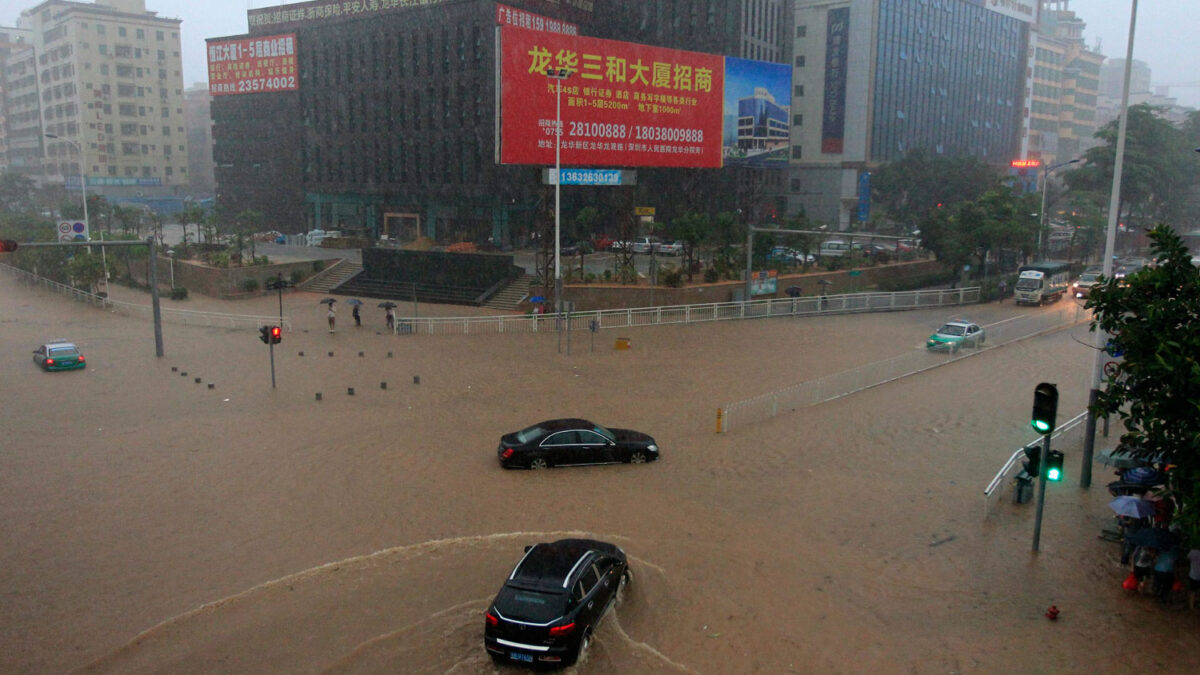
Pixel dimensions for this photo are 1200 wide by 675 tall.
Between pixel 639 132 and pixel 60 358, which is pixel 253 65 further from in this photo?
pixel 60 358

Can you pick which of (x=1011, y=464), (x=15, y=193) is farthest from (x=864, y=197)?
(x=15, y=193)

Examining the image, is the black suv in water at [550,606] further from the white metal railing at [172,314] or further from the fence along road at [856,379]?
the white metal railing at [172,314]

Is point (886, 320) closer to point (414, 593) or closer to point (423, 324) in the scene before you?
point (423, 324)

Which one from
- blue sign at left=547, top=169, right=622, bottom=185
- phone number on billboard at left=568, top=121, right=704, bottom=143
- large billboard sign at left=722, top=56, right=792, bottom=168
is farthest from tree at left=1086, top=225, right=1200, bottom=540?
large billboard sign at left=722, top=56, right=792, bottom=168

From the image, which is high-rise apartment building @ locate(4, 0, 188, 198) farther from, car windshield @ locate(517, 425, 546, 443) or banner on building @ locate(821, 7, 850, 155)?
car windshield @ locate(517, 425, 546, 443)

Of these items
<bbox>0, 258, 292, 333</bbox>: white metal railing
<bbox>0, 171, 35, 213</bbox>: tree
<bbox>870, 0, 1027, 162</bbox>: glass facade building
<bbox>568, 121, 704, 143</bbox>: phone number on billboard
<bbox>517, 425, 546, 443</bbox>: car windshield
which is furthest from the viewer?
<bbox>0, 171, 35, 213</bbox>: tree

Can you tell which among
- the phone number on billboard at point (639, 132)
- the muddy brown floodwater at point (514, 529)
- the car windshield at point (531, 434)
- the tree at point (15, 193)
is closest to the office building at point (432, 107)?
the phone number on billboard at point (639, 132)
